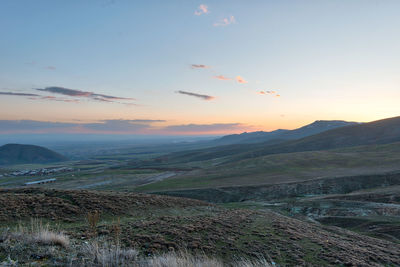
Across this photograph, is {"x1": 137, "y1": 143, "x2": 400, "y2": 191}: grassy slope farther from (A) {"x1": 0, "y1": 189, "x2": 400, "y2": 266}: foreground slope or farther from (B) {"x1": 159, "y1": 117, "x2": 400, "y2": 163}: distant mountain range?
(B) {"x1": 159, "y1": 117, "x2": 400, "y2": 163}: distant mountain range

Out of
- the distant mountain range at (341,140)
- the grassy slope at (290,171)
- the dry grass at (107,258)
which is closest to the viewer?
the dry grass at (107,258)

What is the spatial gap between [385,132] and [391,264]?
20359 centimetres

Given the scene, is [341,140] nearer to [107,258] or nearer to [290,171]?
[290,171]

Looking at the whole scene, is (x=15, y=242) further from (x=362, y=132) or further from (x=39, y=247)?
(x=362, y=132)

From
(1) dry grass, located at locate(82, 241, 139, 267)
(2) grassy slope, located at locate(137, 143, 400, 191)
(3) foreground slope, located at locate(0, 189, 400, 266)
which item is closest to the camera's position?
(1) dry grass, located at locate(82, 241, 139, 267)

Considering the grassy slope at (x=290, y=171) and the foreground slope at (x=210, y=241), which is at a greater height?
the foreground slope at (x=210, y=241)

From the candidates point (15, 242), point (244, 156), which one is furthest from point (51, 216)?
point (244, 156)

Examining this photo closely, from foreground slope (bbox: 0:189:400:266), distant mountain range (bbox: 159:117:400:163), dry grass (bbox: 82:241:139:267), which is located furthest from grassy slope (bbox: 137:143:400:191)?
distant mountain range (bbox: 159:117:400:163)

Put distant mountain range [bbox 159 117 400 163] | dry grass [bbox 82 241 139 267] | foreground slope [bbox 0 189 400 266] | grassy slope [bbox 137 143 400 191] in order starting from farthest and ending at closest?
distant mountain range [bbox 159 117 400 163]
grassy slope [bbox 137 143 400 191]
foreground slope [bbox 0 189 400 266]
dry grass [bbox 82 241 139 267]

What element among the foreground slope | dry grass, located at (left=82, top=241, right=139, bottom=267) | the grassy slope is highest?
dry grass, located at (left=82, top=241, right=139, bottom=267)

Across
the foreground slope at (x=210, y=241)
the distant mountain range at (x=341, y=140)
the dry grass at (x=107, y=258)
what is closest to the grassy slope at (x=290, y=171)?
the foreground slope at (x=210, y=241)

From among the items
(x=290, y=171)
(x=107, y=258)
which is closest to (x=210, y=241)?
(x=107, y=258)

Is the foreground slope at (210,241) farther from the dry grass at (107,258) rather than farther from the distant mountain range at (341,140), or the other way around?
the distant mountain range at (341,140)

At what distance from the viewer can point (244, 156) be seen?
146 m
